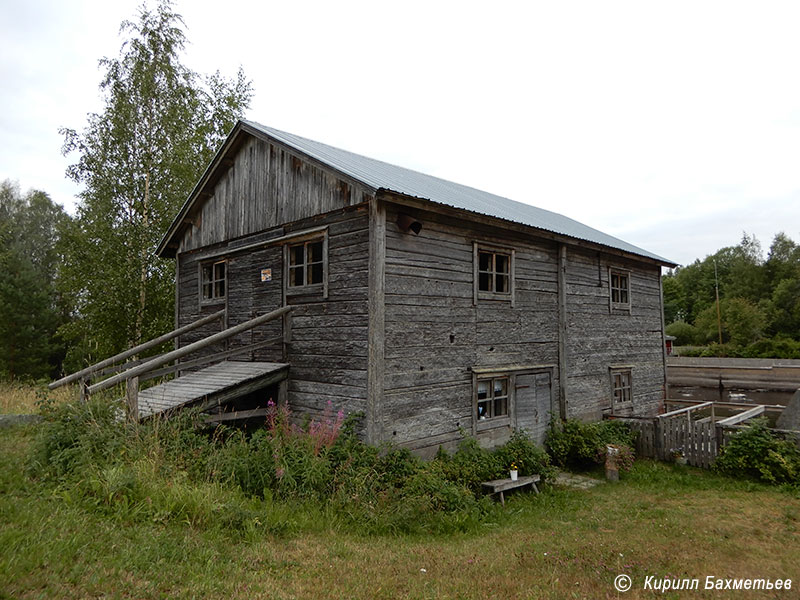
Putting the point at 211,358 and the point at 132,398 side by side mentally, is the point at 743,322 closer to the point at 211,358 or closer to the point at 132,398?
the point at 211,358

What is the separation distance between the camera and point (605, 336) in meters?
14.5

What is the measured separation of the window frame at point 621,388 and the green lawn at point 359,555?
6331mm

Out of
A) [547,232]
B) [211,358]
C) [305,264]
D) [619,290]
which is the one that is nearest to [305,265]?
[305,264]

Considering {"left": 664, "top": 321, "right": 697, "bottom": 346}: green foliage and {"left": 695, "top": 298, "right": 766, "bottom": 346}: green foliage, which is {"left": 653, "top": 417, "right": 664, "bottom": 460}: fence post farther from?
{"left": 664, "top": 321, "right": 697, "bottom": 346}: green foliage

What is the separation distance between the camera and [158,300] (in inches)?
755

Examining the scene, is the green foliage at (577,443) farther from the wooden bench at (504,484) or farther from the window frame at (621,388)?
the wooden bench at (504,484)

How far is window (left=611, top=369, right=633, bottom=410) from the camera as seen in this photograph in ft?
48.1

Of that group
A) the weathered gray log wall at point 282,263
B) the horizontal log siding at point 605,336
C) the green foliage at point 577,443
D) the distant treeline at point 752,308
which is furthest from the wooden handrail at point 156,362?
the distant treeline at point 752,308

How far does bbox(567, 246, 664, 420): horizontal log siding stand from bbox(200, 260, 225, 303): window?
9.30 metres

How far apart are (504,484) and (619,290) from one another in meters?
8.89

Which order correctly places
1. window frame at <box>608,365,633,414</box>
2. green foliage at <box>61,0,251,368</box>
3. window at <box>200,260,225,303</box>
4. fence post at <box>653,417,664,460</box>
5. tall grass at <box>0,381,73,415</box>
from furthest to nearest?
1. green foliage at <box>61,0,251,368</box>
2. window frame at <box>608,365,633,414</box>
3. window at <box>200,260,225,303</box>
4. fence post at <box>653,417,664,460</box>
5. tall grass at <box>0,381,73,415</box>

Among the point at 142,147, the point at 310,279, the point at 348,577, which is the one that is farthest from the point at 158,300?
the point at 348,577

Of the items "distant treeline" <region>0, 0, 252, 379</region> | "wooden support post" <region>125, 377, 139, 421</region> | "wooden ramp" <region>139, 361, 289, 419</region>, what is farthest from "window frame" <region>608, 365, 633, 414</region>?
"distant treeline" <region>0, 0, 252, 379</region>

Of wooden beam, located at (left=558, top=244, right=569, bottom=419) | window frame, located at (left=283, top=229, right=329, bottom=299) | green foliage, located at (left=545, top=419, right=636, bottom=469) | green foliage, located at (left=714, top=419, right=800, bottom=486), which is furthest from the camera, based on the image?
wooden beam, located at (left=558, top=244, right=569, bottom=419)
